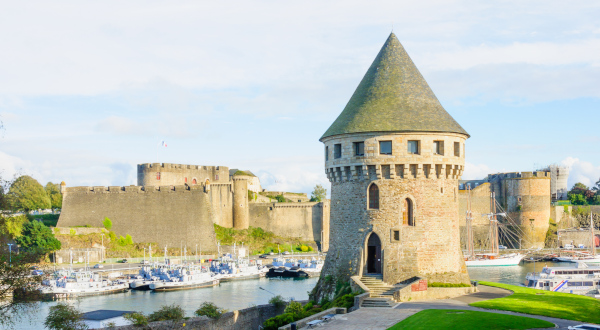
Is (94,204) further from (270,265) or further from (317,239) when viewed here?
(317,239)

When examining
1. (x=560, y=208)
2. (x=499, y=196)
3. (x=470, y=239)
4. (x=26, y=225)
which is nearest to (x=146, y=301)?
(x=26, y=225)

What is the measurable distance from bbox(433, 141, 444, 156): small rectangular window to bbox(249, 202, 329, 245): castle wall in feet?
199

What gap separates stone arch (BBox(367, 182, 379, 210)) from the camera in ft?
80.6

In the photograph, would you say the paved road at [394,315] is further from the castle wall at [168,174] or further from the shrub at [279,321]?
the castle wall at [168,174]

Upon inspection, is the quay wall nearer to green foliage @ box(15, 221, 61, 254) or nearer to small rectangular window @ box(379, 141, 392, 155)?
small rectangular window @ box(379, 141, 392, 155)

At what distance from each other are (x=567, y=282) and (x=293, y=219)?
43.4 m

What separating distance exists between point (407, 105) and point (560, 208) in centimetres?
7454

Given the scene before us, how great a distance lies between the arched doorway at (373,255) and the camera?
24.6 meters

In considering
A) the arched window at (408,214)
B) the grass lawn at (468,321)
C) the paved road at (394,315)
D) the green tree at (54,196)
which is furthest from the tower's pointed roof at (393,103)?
the green tree at (54,196)

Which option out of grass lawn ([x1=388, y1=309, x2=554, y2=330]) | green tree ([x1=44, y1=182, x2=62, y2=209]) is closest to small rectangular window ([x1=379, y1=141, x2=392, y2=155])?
grass lawn ([x1=388, y1=309, x2=554, y2=330])

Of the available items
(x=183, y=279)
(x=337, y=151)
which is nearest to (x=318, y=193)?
(x=183, y=279)

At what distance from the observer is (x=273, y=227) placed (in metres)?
84.6

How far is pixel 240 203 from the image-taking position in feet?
266

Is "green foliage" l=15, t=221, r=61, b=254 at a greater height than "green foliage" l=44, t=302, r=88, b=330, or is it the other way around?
"green foliage" l=15, t=221, r=61, b=254
